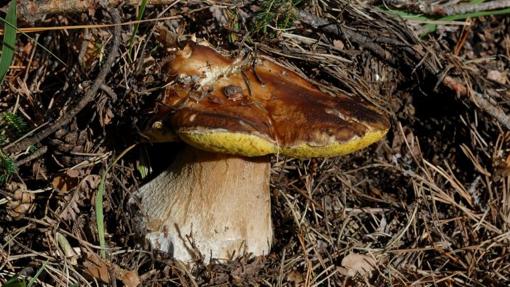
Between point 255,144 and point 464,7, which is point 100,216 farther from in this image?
point 464,7

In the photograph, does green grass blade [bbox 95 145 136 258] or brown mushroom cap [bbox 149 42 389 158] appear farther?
green grass blade [bbox 95 145 136 258]

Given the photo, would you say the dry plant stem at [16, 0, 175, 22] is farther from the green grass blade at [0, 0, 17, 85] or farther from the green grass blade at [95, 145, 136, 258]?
the green grass blade at [95, 145, 136, 258]

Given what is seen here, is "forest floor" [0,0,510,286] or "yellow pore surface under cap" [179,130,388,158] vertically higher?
"yellow pore surface under cap" [179,130,388,158]

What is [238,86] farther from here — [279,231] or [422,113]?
[422,113]

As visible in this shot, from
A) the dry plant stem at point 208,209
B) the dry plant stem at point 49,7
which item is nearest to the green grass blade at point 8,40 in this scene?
the dry plant stem at point 49,7

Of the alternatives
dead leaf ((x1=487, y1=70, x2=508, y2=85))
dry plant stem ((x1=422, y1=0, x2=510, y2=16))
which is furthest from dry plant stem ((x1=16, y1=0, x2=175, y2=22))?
dead leaf ((x1=487, y1=70, x2=508, y2=85))

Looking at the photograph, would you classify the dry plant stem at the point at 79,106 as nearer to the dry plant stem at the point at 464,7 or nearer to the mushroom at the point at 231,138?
the mushroom at the point at 231,138

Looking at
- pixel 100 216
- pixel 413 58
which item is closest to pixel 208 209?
pixel 100 216

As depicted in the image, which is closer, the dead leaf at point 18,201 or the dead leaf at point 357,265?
the dead leaf at point 18,201
